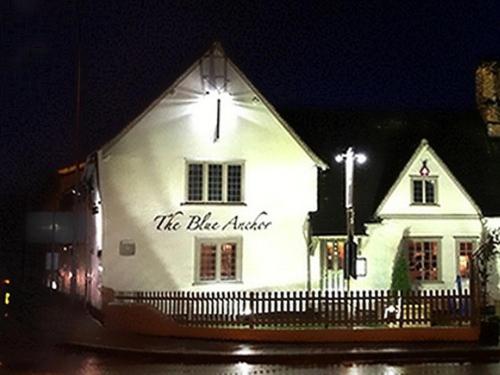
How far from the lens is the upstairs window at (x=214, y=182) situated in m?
25.4

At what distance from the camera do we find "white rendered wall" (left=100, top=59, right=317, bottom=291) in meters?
24.7

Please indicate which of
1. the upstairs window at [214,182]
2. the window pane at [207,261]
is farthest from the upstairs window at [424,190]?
the window pane at [207,261]

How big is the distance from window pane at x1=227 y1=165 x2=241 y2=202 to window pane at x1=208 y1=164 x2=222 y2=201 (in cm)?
35

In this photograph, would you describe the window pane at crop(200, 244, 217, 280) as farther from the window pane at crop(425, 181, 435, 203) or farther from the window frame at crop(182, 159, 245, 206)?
the window pane at crop(425, 181, 435, 203)

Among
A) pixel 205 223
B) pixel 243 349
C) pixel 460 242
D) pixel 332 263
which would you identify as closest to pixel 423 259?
pixel 460 242

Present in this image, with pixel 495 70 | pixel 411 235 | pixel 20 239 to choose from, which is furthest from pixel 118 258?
pixel 20 239

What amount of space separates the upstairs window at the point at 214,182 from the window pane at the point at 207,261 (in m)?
1.76

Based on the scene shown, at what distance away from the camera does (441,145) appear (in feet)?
103

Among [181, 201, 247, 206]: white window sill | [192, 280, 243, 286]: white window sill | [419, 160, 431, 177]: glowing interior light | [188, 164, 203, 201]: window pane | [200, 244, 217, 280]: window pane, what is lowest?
[192, 280, 243, 286]: white window sill

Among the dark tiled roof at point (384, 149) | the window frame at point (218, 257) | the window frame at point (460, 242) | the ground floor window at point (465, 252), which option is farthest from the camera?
the dark tiled roof at point (384, 149)

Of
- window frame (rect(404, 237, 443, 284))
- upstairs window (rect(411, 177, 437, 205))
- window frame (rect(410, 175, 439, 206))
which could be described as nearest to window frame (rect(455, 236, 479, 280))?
window frame (rect(404, 237, 443, 284))

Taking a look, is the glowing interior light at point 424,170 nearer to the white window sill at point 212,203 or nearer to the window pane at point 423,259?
the window pane at point 423,259

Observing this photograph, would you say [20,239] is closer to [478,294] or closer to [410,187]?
[410,187]

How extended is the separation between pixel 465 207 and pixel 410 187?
96.3 inches
